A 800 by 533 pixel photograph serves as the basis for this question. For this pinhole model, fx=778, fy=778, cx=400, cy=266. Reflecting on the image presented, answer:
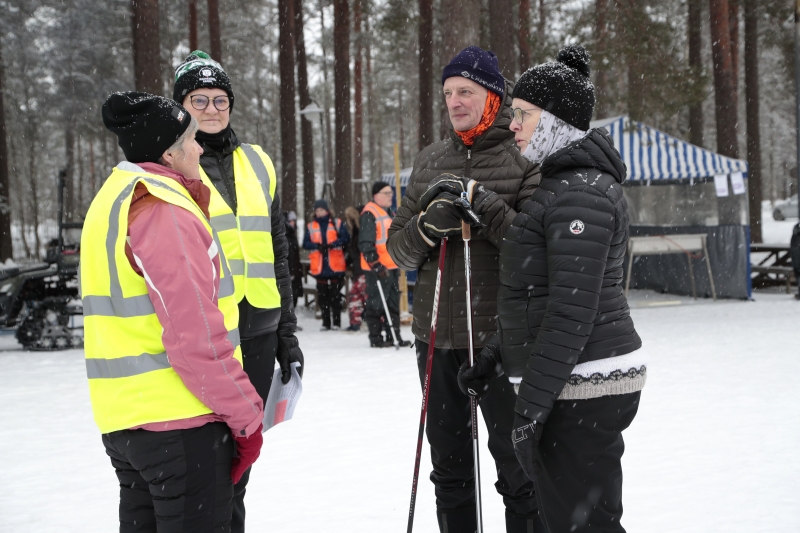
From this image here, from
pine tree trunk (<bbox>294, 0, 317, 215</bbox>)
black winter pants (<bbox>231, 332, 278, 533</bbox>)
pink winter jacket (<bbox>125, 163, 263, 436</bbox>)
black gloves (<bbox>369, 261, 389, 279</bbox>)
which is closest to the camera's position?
pink winter jacket (<bbox>125, 163, 263, 436</bbox>)

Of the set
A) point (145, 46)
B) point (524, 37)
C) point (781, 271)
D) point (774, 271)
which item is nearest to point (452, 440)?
point (145, 46)

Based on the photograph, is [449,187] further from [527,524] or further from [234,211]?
[527,524]

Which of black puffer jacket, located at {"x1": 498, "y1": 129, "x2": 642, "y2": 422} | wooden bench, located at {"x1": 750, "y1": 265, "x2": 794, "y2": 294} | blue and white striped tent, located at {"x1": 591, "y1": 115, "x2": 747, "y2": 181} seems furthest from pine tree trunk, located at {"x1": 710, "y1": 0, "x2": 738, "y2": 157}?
black puffer jacket, located at {"x1": 498, "y1": 129, "x2": 642, "y2": 422}

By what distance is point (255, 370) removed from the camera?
10.4ft

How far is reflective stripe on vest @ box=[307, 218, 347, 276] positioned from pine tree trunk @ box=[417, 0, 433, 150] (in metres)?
7.40

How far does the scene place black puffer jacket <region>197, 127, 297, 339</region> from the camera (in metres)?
3.14

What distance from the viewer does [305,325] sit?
12.5 meters

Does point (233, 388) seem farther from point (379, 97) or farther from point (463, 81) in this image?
point (379, 97)

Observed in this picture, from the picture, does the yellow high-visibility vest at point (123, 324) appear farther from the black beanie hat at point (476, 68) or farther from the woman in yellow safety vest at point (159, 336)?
the black beanie hat at point (476, 68)

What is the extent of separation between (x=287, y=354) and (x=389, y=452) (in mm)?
2058

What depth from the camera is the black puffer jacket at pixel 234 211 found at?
3.14 m

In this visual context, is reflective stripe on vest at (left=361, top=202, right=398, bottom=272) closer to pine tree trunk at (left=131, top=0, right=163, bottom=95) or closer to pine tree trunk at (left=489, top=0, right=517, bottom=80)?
pine tree trunk at (left=131, top=0, right=163, bottom=95)

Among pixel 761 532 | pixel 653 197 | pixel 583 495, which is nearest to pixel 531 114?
pixel 583 495

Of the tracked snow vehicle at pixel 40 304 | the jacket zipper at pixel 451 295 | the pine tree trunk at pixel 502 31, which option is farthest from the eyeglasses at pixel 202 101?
the pine tree trunk at pixel 502 31
